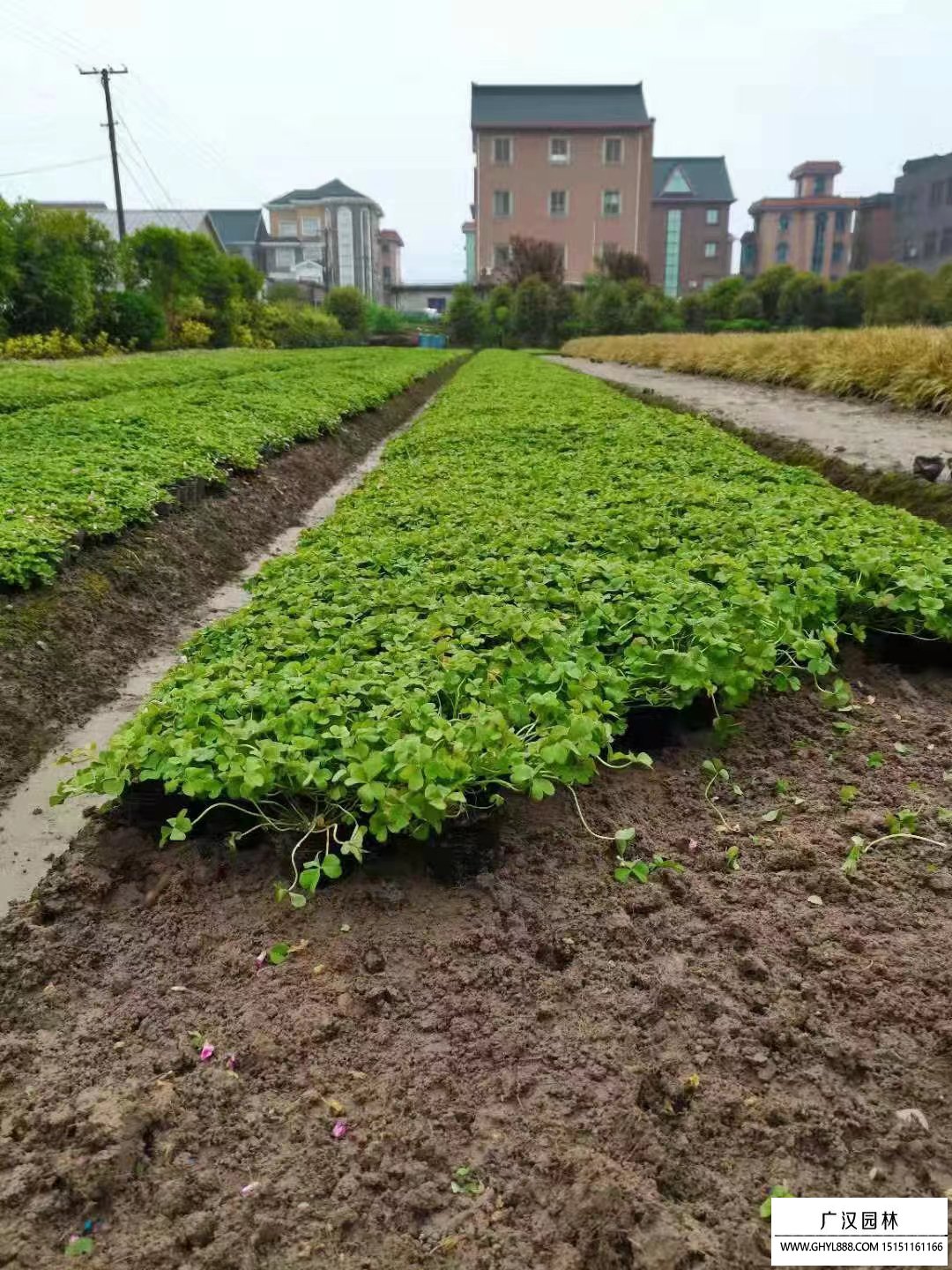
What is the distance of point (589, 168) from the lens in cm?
5622

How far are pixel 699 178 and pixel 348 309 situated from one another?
118 ft

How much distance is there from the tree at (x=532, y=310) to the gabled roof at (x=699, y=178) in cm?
2596

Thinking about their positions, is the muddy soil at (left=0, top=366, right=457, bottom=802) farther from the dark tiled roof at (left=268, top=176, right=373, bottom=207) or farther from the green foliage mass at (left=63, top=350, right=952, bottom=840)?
the dark tiled roof at (left=268, top=176, right=373, bottom=207)

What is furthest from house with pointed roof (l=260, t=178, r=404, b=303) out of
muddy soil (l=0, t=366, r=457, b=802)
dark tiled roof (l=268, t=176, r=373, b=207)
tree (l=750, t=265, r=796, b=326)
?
muddy soil (l=0, t=366, r=457, b=802)

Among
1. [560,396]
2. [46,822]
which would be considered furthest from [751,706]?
[560,396]

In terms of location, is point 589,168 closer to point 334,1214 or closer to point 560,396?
point 560,396

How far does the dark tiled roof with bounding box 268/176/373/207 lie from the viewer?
7175 cm

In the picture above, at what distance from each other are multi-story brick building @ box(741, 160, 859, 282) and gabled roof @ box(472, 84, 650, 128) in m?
19.1

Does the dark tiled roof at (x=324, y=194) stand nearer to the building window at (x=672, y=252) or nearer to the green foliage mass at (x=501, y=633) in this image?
the building window at (x=672, y=252)

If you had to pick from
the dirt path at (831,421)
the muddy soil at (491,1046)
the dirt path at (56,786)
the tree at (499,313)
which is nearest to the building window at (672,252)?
the tree at (499,313)

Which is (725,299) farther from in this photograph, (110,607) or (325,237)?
(110,607)

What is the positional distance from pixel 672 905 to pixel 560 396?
12180 mm

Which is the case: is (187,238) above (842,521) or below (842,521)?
above

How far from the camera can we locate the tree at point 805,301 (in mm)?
41312
